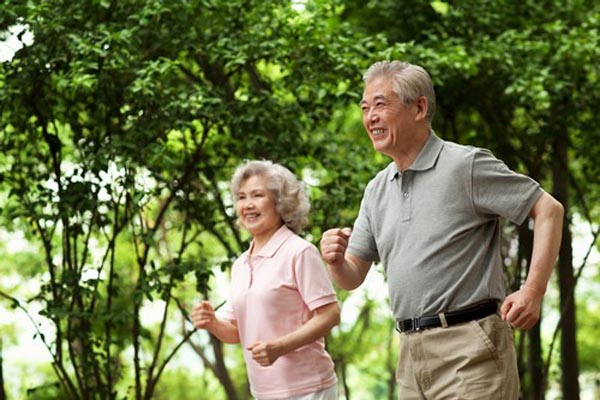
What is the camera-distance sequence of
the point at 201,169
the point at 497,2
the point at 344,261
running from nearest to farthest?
the point at 344,261 → the point at 201,169 → the point at 497,2

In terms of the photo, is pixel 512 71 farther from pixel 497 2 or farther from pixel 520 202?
pixel 520 202

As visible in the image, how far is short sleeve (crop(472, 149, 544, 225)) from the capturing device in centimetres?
294

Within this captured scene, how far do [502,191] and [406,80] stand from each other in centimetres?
45

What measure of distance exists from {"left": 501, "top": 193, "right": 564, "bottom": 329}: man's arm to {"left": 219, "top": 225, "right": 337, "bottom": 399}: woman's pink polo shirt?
0.86 metres

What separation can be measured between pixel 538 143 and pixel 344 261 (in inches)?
205

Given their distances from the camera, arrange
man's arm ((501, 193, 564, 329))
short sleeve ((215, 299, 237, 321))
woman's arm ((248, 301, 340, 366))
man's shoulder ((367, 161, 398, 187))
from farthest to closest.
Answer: short sleeve ((215, 299, 237, 321)), woman's arm ((248, 301, 340, 366)), man's shoulder ((367, 161, 398, 187)), man's arm ((501, 193, 564, 329))

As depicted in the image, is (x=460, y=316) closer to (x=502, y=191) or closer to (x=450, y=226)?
(x=450, y=226)

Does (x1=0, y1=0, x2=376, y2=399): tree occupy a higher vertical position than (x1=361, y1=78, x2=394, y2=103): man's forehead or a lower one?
higher

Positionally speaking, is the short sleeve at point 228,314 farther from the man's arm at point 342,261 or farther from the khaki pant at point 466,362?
the khaki pant at point 466,362

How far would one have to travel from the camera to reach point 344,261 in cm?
320

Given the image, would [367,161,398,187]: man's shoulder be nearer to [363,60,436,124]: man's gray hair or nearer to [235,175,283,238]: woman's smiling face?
[363,60,436,124]: man's gray hair

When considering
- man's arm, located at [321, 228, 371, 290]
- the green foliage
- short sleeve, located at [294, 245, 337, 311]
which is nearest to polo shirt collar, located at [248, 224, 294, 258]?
short sleeve, located at [294, 245, 337, 311]

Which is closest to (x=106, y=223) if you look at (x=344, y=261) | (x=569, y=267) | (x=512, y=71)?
(x=512, y=71)

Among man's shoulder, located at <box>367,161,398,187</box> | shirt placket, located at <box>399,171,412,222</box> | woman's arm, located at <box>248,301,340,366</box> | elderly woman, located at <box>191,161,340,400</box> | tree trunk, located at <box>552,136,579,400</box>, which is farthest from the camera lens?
tree trunk, located at <box>552,136,579,400</box>
